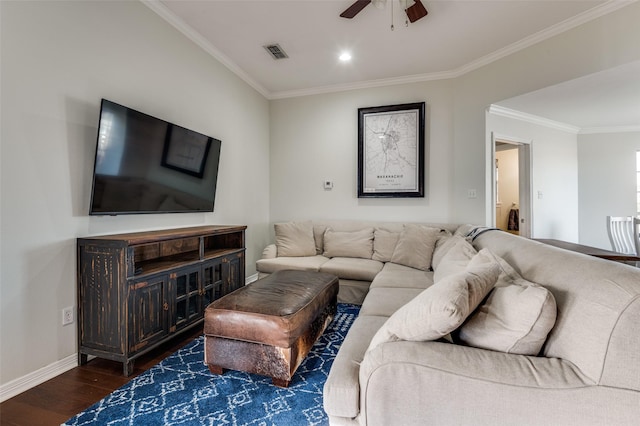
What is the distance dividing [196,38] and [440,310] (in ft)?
11.0

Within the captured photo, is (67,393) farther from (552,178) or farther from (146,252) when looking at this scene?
(552,178)

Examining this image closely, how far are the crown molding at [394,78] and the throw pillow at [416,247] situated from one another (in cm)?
207

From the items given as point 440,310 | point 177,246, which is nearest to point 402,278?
point 440,310

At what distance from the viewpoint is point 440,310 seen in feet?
3.30

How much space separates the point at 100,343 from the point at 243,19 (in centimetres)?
288

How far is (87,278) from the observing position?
1.90 m

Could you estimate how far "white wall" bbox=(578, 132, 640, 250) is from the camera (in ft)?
15.1

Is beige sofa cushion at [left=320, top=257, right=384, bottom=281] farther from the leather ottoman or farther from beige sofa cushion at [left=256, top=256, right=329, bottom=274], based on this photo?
the leather ottoman

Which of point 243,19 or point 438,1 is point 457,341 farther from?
point 243,19

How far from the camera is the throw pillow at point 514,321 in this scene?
97 centimetres

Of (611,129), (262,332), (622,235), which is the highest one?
(611,129)

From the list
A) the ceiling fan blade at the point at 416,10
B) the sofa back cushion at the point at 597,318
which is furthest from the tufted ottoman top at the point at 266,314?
the ceiling fan blade at the point at 416,10

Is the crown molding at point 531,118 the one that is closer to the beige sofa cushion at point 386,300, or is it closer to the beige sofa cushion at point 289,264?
the beige sofa cushion at point 386,300

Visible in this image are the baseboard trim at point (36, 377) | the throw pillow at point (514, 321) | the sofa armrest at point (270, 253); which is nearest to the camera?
the throw pillow at point (514, 321)
